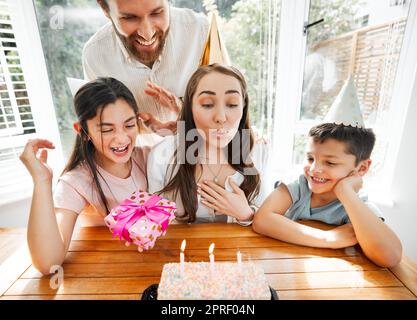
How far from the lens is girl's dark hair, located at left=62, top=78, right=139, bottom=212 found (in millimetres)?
720

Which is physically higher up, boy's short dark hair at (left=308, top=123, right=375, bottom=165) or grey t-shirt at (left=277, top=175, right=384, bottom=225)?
boy's short dark hair at (left=308, top=123, right=375, bottom=165)

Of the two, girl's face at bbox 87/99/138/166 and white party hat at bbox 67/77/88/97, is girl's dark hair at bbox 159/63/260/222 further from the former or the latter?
white party hat at bbox 67/77/88/97

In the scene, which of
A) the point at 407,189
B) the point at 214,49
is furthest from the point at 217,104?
the point at 407,189

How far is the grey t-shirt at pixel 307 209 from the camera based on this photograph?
83cm

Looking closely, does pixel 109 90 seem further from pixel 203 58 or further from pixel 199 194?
pixel 199 194

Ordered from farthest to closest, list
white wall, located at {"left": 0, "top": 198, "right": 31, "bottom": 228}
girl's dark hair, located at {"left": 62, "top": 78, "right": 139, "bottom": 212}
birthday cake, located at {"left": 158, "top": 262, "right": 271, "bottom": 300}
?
white wall, located at {"left": 0, "top": 198, "right": 31, "bottom": 228}, girl's dark hair, located at {"left": 62, "top": 78, "right": 139, "bottom": 212}, birthday cake, located at {"left": 158, "top": 262, "right": 271, "bottom": 300}

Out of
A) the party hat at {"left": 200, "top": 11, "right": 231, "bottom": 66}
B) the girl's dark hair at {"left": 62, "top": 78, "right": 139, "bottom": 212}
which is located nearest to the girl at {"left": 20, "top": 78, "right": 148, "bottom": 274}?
the girl's dark hair at {"left": 62, "top": 78, "right": 139, "bottom": 212}

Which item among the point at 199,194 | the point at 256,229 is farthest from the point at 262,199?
the point at 199,194

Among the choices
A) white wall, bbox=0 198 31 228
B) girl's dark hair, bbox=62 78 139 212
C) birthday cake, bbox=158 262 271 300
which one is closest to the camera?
birthday cake, bbox=158 262 271 300

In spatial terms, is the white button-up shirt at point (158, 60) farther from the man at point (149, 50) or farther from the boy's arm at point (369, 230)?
the boy's arm at point (369, 230)

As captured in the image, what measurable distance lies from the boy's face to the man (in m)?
0.44

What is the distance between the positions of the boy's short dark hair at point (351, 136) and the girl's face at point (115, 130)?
21.5 inches

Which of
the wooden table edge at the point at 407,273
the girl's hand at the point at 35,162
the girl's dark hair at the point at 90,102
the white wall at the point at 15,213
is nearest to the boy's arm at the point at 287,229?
the wooden table edge at the point at 407,273

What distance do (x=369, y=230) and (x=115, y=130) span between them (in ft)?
2.51
